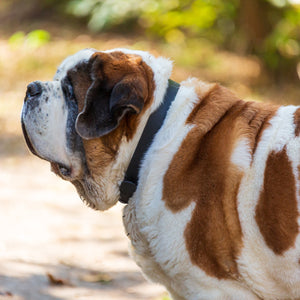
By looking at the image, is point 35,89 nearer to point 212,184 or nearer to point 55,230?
point 212,184

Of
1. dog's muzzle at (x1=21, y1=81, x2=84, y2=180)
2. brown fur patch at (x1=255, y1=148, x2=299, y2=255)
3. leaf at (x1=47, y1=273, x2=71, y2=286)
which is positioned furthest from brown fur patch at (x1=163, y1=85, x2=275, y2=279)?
leaf at (x1=47, y1=273, x2=71, y2=286)

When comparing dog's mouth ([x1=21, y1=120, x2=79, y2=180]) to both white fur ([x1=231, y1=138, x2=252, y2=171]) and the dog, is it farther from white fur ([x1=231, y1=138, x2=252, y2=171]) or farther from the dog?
white fur ([x1=231, y1=138, x2=252, y2=171])

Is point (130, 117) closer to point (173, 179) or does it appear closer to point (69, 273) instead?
point (173, 179)

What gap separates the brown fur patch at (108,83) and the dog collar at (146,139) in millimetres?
68

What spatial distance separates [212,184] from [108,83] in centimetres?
77

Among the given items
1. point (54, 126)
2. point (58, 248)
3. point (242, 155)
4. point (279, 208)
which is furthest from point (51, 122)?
point (58, 248)

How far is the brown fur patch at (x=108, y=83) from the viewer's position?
2900 mm

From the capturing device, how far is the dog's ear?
280cm

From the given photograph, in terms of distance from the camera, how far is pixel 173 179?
110 inches

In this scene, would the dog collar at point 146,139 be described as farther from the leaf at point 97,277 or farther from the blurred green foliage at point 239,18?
the blurred green foliage at point 239,18

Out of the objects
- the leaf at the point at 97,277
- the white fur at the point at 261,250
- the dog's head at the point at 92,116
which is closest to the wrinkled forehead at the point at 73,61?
the dog's head at the point at 92,116

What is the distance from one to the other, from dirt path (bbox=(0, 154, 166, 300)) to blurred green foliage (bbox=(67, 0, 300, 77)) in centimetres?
473

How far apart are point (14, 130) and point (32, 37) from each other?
3.56 meters

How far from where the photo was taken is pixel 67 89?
3031 millimetres
